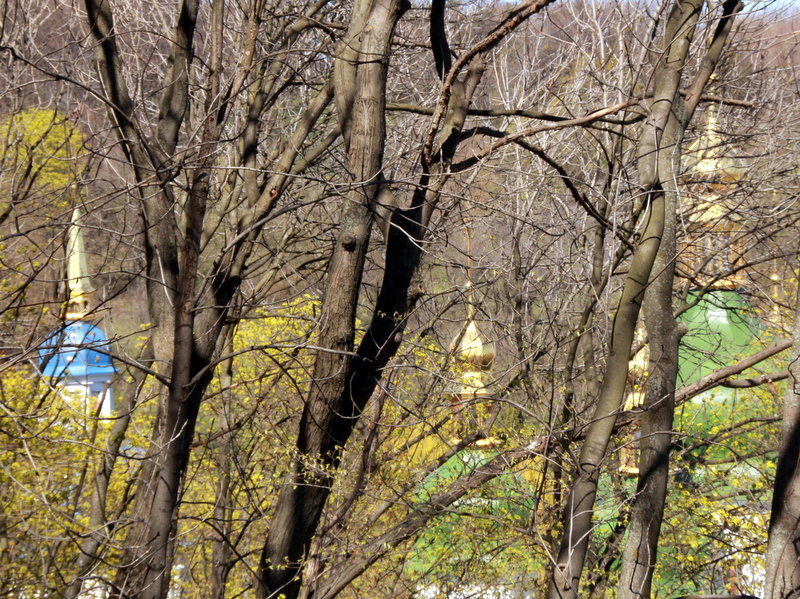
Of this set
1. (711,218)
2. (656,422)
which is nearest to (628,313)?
(656,422)

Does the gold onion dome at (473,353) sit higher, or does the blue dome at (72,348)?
the gold onion dome at (473,353)

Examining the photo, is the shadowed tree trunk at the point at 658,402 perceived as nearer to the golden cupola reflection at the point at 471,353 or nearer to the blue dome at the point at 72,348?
the blue dome at the point at 72,348

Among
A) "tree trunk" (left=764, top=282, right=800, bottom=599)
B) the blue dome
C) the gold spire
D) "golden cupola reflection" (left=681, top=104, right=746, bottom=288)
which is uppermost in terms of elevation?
"golden cupola reflection" (left=681, top=104, right=746, bottom=288)

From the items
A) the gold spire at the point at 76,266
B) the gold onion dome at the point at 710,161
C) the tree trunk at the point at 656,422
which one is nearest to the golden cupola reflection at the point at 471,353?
the gold onion dome at the point at 710,161

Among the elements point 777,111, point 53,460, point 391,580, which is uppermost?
point 777,111

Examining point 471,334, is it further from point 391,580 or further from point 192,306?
point 192,306

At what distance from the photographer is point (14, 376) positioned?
8555mm

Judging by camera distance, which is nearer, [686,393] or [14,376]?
[686,393]

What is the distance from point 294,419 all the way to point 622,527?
3.98m

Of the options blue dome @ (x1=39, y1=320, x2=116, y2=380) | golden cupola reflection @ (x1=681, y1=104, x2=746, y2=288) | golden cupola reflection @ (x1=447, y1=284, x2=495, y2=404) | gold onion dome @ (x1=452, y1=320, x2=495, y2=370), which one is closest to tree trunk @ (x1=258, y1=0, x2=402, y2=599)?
blue dome @ (x1=39, y1=320, x2=116, y2=380)

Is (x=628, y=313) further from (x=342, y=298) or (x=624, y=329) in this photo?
(x=342, y=298)

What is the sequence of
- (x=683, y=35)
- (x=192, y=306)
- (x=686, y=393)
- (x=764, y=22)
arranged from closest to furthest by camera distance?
(x=192, y=306) < (x=683, y=35) < (x=686, y=393) < (x=764, y=22)

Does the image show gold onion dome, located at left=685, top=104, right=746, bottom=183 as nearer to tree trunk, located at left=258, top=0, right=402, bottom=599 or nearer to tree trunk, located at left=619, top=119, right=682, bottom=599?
tree trunk, located at left=619, top=119, right=682, bottom=599

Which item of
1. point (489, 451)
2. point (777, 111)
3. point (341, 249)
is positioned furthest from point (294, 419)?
point (777, 111)
